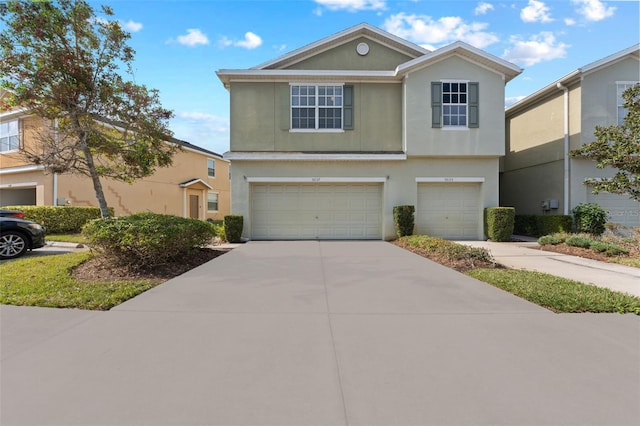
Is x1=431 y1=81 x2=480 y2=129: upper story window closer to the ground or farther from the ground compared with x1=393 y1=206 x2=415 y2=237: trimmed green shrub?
farther from the ground

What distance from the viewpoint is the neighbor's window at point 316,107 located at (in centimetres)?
1262

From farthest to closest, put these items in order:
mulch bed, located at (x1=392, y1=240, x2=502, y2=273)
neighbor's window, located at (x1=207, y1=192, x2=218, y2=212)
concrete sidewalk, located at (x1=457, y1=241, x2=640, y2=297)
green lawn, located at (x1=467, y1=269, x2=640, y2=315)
Answer: neighbor's window, located at (x1=207, y1=192, x2=218, y2=212) → mulch bed, located at (x1=392, y1=240, x2=502, y2=273) → concrete sidewalk, located at (x1=457, y1=241, x2=640, y2=297) → green lawn, located at (x1=467, y1=269, x2=640, y2=315)

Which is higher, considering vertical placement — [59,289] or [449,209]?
[449,209]

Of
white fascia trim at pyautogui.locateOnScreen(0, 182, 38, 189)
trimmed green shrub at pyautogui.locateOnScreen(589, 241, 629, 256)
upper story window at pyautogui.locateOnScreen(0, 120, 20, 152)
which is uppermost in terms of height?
→ upper story window at pyautogui.locateOnScreen(0, 120, 20, 152)

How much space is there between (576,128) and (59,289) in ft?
57.2

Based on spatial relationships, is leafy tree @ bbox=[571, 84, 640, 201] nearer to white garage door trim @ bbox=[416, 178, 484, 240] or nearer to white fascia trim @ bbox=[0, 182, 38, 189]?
white garage door trim @ bbox=[416, 178, 484, 240]

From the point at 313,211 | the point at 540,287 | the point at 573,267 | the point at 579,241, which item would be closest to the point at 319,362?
the point at 540,287

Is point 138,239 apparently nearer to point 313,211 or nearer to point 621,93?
point 313,211

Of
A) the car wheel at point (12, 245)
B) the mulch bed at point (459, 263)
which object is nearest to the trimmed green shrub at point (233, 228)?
the car wheel at point (12, 245)

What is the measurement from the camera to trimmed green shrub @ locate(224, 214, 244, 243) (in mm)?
11781

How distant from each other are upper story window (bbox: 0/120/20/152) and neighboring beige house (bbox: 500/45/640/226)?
83.8 ft

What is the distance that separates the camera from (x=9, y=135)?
603 inches

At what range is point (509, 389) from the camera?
8.22ft

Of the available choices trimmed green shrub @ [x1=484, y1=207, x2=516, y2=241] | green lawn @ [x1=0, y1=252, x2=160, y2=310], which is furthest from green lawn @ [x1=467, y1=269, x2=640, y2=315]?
green lawn @ [x1=0, y1=252, x2=160, y2=310]
